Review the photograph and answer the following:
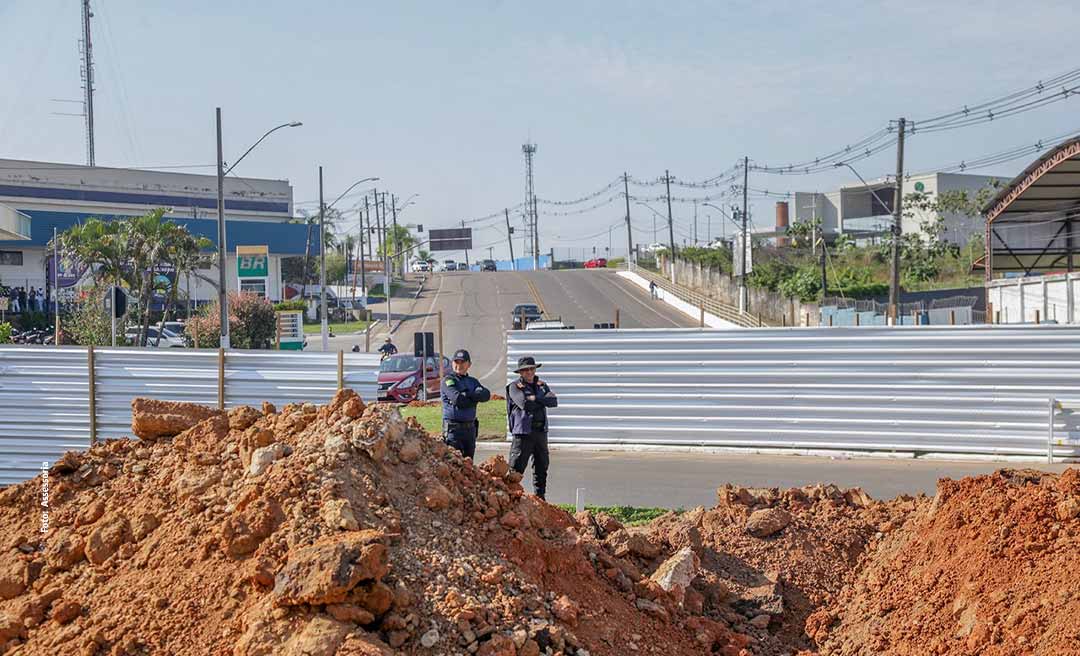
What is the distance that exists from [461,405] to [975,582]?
5.09 m

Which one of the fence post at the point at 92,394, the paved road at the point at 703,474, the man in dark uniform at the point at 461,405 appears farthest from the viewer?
the fence post at the point at 92,394

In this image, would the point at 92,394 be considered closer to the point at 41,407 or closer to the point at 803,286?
the point at 41,407

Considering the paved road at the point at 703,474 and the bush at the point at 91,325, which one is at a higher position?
the bush at the point at 91,325

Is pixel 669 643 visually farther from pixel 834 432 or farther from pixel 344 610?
pixel 834 432

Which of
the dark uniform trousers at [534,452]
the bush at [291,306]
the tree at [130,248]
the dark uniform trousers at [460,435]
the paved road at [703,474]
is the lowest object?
the paved road at [703,474]

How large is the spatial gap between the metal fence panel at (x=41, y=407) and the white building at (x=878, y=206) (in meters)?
70.5

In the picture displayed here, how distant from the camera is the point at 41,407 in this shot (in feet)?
46.2

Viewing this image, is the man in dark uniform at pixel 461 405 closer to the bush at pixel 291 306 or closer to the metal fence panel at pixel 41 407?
the metal fence panel at pixel 41 407

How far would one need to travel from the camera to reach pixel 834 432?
15.5 meters

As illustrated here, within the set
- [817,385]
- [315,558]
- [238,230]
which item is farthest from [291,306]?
[315,558]

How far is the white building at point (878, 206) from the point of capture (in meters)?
77.8

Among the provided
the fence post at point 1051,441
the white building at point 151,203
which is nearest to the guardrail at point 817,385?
the fence post at point 1051,441

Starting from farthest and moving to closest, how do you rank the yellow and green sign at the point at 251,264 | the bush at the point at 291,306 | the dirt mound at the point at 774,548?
the bush at the point at 291,306
the yellow and green sign at the point at 251,264
the dirt mound at the point at 774,548

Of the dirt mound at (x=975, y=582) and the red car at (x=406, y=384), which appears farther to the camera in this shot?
the red car at (x=406, y=384)
